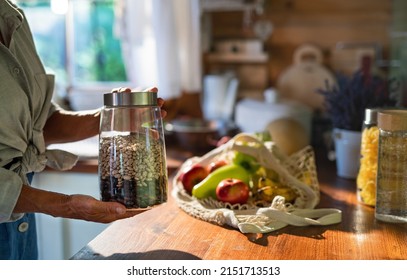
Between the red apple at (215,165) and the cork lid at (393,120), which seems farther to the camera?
the red apple at (215,165)

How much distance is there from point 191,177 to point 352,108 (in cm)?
45

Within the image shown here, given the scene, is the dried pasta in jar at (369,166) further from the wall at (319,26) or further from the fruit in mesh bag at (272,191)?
the wall at (319,26)

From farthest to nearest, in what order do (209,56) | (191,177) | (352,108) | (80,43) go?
(80,43) → (209,56) → (352,108) → (191,177)

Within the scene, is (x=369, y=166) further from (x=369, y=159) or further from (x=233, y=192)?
(x=233, y=192)

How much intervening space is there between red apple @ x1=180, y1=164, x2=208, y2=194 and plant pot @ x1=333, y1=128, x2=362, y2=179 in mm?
398

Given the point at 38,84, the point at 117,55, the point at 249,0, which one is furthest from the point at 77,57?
the point at 38,84

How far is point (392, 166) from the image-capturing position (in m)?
0.97

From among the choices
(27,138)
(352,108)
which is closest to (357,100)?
(352,108)

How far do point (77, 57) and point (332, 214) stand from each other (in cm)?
176

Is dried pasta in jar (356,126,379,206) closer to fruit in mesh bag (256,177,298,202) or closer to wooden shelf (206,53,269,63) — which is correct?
fruit in mesh bag (256,177,298,202)

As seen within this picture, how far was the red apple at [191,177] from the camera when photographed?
1174mm

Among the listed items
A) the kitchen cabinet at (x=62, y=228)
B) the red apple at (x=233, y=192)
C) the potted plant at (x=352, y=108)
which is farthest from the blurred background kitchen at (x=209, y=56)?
the red apple at (x=233, y=192)

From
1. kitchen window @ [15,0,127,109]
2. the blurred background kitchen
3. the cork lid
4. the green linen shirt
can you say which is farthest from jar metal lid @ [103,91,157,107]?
kitchen window @ [15,0,127,109]
